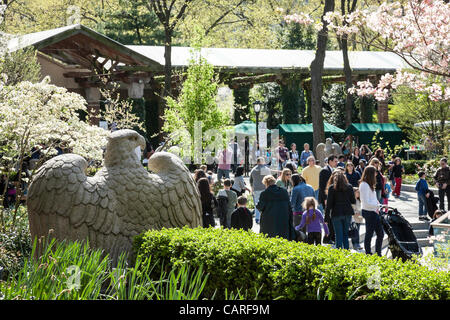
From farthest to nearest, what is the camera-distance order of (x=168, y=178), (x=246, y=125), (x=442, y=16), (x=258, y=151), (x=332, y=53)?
(x=332, y=53) < (x=246, y=125) < (x=258, y=151) < (x=442, y=16) < (x=168, y=178)

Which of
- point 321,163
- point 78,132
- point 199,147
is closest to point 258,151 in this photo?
point 321,163

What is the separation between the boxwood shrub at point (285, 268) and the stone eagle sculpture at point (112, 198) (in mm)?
455

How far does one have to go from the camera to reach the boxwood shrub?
5.13m

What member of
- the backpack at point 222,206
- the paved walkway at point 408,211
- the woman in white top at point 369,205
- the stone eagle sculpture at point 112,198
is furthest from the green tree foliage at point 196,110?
the stone eagle sculpture at point 112,198

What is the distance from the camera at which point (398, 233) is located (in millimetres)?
10469

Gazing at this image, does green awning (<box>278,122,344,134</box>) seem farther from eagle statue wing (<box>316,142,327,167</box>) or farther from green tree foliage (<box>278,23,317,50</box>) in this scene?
green tree foliage (<box>278,23,317,50</box>)

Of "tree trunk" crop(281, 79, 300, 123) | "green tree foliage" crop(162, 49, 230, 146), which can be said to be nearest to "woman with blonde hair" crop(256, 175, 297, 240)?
"green tree foliage" crop(162, 49, 230, 146)

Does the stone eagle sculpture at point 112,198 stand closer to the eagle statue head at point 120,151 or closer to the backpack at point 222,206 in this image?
the eagle statue head at point 120,151

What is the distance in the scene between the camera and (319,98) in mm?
22266

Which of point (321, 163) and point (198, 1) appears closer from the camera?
point (321, 163)

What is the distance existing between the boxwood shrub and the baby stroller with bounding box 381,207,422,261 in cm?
378

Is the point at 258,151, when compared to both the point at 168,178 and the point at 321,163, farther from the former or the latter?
the point at 168,178

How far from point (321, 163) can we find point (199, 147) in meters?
4.54

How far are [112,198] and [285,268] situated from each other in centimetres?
260
